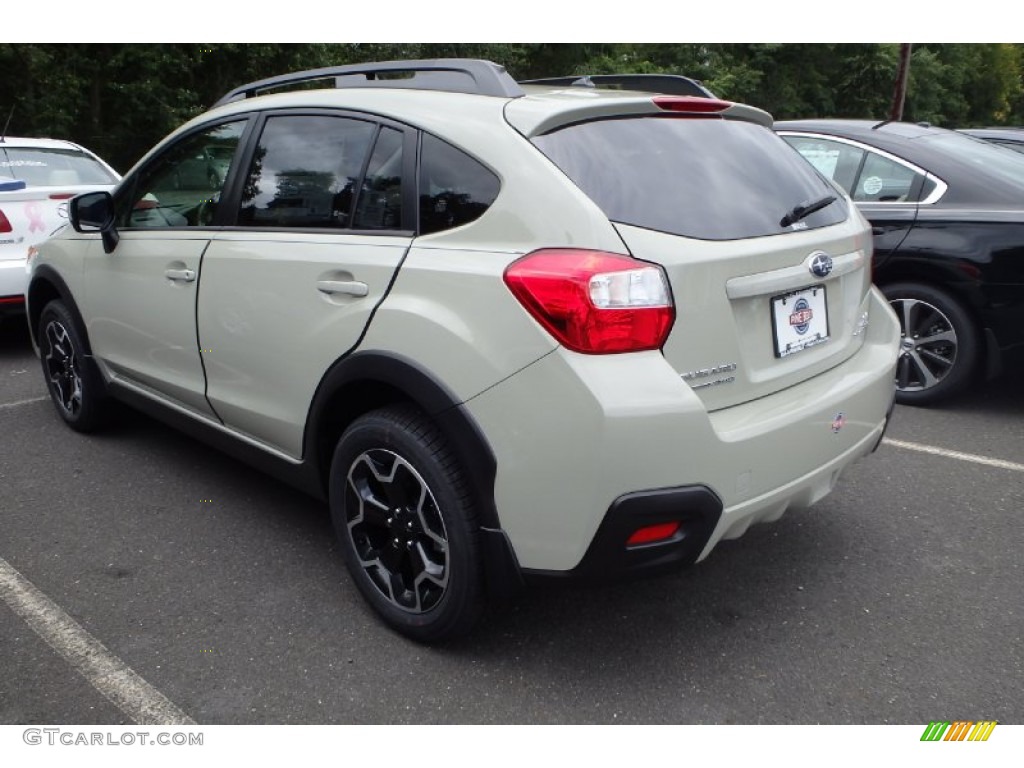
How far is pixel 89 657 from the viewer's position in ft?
8.55

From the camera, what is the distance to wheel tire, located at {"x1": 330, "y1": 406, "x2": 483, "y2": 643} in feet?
7.88

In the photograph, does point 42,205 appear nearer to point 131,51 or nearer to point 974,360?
point 974,360

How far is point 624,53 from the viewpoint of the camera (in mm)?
33000

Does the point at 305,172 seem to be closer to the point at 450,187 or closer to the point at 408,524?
the point at 450,187

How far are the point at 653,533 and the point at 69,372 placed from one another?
3.47 metres

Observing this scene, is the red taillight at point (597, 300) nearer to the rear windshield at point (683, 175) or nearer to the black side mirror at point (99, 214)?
the rear windshield at point (683, 175)

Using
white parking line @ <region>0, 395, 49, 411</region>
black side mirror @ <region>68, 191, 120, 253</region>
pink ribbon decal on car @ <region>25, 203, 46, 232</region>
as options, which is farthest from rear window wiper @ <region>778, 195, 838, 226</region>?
pink ribbon decal on car @ <region>25, 203, 46, 232</region>

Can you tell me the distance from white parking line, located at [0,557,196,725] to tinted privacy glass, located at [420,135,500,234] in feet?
4.89

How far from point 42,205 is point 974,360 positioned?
5950 mm

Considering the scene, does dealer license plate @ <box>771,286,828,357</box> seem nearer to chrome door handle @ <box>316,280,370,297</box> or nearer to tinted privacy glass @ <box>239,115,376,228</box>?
chrome door handle @ <box>316,280,370,297</box>

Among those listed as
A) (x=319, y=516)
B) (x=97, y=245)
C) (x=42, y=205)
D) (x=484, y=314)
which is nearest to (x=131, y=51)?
(x=42, y=205)

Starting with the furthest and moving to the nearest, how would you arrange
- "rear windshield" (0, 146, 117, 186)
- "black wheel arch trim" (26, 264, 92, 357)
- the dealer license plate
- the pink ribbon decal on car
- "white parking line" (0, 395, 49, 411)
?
"rear windshield" (0, 146, 117, 186) < the pink ribbon decal on car < "white parking line" (0, 395, 49, 411) < "black wheel arch trim" (26, 264, 92, 357) < the dealer license plate

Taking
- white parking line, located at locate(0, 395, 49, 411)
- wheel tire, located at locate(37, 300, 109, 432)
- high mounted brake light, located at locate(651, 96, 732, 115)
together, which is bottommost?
white parking line, located at locate(0, 395, 49, 411)
